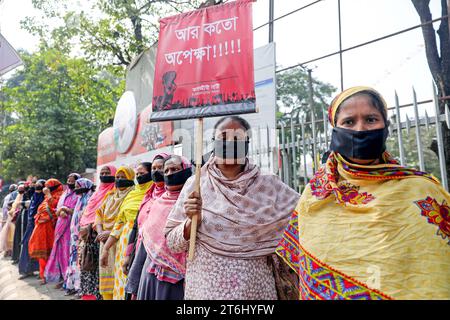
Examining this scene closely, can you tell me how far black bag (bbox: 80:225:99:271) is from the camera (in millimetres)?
4406

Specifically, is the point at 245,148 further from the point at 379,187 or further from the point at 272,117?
the point at 272,117

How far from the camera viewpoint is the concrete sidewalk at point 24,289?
221 inches

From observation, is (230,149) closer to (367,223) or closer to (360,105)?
(360,105)

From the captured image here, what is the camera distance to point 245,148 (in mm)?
2111

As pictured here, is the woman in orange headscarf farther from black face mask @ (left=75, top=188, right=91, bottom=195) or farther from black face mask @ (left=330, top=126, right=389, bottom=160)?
black face mask @ (left=330, top=126, right=389, bottom=160)

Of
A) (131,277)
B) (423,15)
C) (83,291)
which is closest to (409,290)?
(131,277)

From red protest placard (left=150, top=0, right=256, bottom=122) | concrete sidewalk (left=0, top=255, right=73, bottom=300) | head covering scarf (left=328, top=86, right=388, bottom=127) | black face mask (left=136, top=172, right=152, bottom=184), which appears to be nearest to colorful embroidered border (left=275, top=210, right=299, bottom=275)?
head covering scarf (left=328, top=86, right=388, bottom=127)

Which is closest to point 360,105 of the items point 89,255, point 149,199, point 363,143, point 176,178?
point 363,143

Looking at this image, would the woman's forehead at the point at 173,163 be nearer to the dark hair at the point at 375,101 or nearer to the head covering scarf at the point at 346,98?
the head covering scarf at the point at 346,98

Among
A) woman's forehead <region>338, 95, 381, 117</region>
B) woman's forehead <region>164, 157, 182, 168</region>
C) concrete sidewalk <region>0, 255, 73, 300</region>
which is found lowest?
concrete sidewalk <region>0, 255, 73, 300</region>

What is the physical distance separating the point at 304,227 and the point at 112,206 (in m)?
3.10

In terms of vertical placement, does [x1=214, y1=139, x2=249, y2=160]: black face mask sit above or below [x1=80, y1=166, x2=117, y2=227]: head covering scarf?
above

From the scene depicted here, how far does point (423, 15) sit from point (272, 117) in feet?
8.45

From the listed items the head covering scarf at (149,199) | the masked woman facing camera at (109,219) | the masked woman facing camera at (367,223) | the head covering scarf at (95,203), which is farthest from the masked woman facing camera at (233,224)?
the head covering scarf at (95,203)
